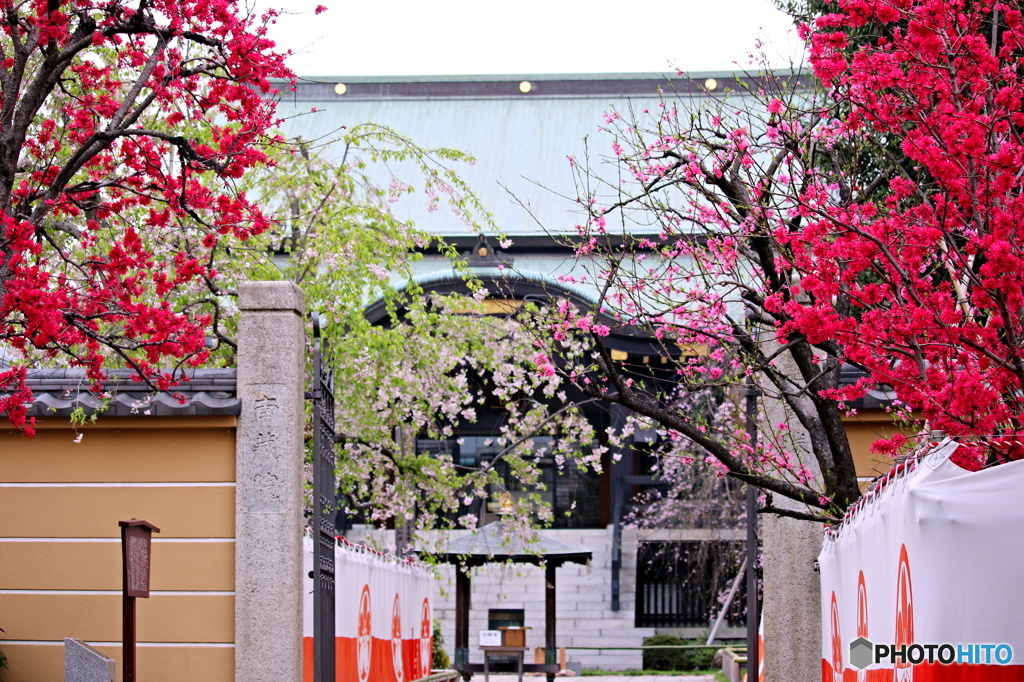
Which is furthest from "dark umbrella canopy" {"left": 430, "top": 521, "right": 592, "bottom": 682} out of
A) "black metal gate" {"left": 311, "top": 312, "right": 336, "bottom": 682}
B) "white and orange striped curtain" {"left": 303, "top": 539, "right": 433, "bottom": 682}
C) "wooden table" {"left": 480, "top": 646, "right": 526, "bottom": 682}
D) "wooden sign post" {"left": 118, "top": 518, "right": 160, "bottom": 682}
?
"wooden sign post" {"left": 118, "top": 518, "right": 160, "bottom": 682}

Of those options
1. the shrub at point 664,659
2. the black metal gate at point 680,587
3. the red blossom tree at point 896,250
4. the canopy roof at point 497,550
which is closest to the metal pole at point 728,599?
the black metal gate at point 680,587

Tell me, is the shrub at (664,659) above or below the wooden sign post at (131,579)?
below

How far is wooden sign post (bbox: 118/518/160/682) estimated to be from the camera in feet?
20.7

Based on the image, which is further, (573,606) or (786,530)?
(573,606)

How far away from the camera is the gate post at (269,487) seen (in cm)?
732

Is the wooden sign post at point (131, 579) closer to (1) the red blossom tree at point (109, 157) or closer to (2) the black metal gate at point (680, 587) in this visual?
(1) the red blossom tree at point (109, 157)

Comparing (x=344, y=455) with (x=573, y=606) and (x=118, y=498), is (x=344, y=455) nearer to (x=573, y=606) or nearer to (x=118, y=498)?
(x=118, y=498)

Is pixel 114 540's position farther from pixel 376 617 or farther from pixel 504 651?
pixel 504 651

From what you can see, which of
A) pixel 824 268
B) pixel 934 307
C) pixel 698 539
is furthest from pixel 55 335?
pixel 698 539

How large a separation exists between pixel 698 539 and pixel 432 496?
26.6ft

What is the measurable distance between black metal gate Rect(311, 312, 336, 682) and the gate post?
18 centimetres

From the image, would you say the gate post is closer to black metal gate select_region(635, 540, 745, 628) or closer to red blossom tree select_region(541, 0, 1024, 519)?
red blossom tree select_region(541, 0, 1024, 519)

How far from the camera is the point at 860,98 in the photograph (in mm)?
6633

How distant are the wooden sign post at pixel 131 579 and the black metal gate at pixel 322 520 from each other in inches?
38.7
